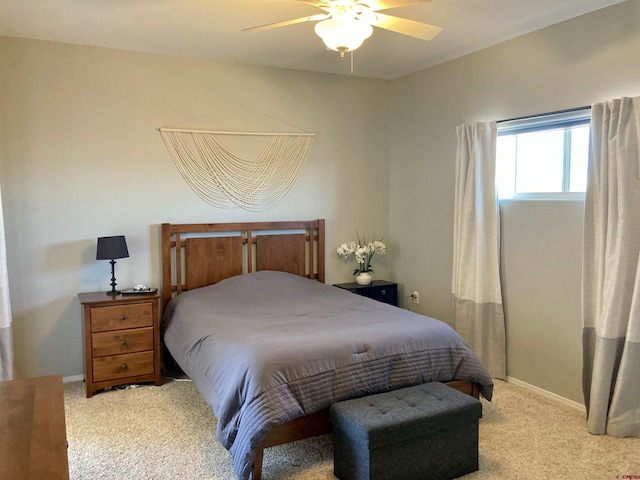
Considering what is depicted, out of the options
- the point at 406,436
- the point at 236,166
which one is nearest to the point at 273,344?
the point at 406,436

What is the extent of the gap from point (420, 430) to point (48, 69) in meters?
3.44

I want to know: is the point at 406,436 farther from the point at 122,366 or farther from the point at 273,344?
the point at 122,366

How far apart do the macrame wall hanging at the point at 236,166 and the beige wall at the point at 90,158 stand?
0.25 feet

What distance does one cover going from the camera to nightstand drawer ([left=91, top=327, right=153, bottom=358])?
11.6 feet

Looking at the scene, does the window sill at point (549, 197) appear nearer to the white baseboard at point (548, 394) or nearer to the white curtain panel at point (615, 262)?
the white curtain panel at point (615, 262)

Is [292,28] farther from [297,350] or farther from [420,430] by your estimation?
[420,430]

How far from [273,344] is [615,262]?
198 centimetres

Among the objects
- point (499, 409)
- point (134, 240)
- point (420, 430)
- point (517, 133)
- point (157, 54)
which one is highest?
point (157, 54)

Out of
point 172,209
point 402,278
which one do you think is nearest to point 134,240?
point 172,209

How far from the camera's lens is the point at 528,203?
3.60m

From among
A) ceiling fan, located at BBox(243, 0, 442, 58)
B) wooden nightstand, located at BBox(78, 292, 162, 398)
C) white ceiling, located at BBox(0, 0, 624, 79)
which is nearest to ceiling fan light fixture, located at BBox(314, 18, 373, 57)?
ceiling fan, located at BBox(243, 0, 442, 58)

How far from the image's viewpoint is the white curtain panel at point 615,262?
112 inches

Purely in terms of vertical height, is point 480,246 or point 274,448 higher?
point 480,246

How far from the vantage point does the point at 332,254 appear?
4812mm
